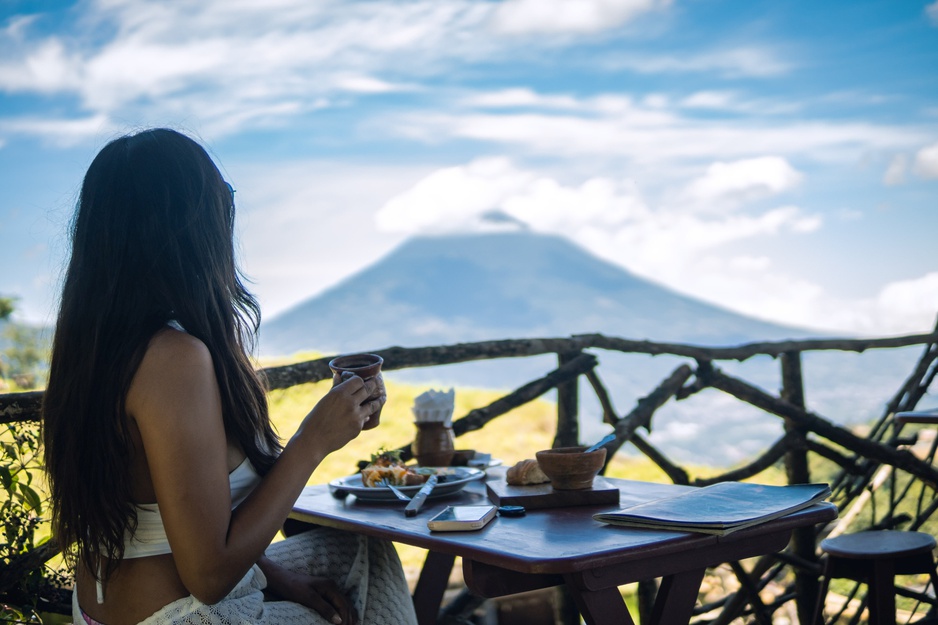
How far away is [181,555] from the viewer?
1.24 meters

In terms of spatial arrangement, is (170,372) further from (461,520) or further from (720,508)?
(720,508)

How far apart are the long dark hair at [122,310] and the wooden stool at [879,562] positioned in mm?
1704

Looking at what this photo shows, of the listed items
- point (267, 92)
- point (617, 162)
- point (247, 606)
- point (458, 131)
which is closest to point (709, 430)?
point (247, 606)

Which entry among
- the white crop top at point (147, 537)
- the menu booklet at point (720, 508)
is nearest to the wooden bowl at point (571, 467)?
the menu booklet at point (720, 508)

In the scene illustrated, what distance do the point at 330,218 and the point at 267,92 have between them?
13.4 metres

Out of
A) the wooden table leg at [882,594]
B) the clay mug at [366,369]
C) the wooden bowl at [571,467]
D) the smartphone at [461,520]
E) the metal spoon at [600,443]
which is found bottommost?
the wooden table leg at [882,594]

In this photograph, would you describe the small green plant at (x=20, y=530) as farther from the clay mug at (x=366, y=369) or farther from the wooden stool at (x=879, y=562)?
the wooden stool at (x=879, y=562)

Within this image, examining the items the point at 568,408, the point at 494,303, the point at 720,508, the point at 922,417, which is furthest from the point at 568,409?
the point at 494,303

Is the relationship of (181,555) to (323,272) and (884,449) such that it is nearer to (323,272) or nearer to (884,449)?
(884,449)

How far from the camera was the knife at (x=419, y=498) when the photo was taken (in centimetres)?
165

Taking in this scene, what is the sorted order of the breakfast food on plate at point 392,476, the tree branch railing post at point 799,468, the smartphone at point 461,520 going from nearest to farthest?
1. the smartphone at point 461,520
2. the breakfast food on plate at point 392,476
3. the tree branch railing post at point 799,468

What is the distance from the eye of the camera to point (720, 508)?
146 cm

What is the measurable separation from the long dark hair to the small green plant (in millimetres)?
594

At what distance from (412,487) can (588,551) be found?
67 centimetres
